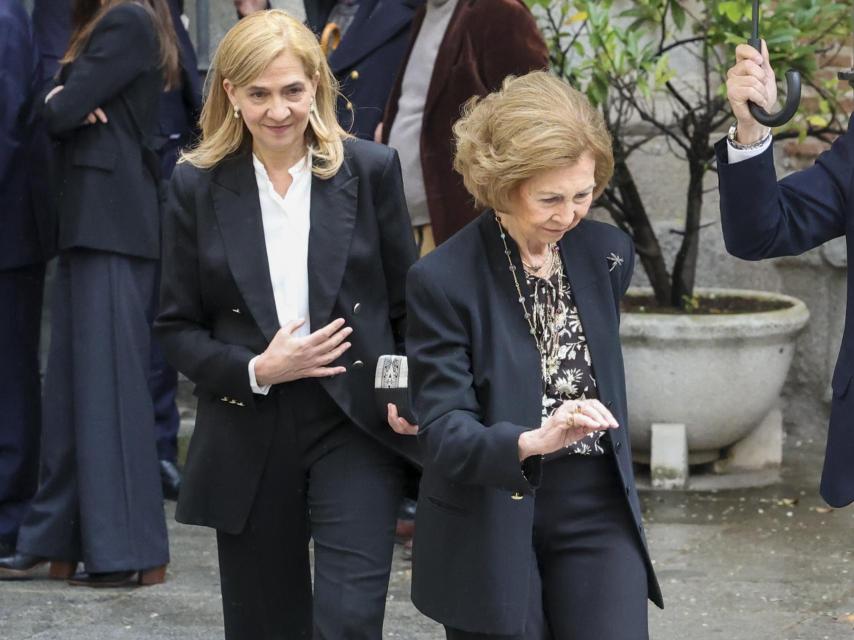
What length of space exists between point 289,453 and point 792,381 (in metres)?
3.99

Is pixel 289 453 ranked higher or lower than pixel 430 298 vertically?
lower

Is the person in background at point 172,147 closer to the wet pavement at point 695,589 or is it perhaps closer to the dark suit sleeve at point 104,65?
the wet pavement at point 695,589

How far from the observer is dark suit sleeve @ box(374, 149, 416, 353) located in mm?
3773

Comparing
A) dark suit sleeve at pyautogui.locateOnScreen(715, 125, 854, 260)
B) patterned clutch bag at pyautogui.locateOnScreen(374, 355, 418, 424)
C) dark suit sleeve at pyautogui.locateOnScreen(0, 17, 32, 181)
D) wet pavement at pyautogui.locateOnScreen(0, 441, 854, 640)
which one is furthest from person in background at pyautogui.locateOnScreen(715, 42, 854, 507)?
dark suit sleeve at pyautogui.locateOnScreen(0, 17, 32, 181)

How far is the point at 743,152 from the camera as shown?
315 centimetres

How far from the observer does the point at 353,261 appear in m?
3.70

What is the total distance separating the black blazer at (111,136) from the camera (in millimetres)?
5195

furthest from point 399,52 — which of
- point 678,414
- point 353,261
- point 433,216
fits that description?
point 353,261

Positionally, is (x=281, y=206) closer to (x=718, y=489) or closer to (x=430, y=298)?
(x=430, y=298)

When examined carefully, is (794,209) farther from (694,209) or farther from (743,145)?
(694,209)

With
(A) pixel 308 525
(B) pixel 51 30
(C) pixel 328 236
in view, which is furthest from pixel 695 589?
(B) pixel 51 30

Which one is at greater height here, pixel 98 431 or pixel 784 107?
pixel 784 107

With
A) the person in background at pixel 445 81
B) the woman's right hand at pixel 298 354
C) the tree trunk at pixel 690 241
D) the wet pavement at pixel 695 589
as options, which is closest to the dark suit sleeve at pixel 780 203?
the woman's right hand at pixel 298 354

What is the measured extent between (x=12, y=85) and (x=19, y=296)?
70 cm
